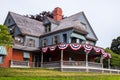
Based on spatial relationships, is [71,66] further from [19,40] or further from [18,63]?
[19,40]

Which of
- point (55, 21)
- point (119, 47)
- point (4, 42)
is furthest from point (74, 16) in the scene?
point (119, 47)

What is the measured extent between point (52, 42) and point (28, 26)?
5617 mm

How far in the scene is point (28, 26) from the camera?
47.5m

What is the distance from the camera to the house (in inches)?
1554

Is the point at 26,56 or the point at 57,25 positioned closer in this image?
the point at 26,56

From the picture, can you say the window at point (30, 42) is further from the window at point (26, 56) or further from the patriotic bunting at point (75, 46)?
the patriotic bunting at point (75, 46)

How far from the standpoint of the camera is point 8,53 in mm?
40125

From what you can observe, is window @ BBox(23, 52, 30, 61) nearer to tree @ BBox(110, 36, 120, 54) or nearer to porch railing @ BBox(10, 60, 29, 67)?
porch railing @ BBox(10, 60, 29, 67)

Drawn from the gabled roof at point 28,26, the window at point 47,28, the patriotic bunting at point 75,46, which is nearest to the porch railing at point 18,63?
the gabled roof at point 28,26

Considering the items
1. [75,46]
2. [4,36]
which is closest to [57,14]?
[75,46]

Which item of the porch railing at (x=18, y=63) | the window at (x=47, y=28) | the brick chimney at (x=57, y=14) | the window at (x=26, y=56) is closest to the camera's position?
the porch railing at (x=18, y=63)

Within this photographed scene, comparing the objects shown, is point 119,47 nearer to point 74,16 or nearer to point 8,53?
point 74,16

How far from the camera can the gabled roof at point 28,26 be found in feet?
151

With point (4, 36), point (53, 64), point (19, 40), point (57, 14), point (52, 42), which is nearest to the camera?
point (4, 36)
